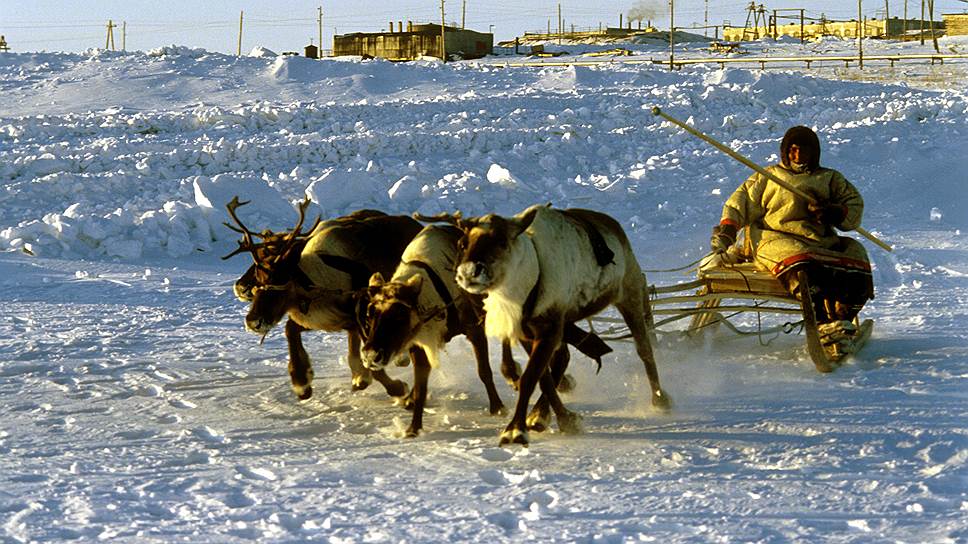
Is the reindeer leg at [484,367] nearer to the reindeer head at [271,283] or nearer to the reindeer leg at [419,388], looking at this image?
the reindeer leg at [419,388]

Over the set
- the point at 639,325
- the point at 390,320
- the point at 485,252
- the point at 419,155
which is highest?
the point at 419,155

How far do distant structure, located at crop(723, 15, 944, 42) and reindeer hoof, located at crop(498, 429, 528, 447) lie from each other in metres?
58.5

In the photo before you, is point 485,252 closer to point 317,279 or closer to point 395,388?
point 317,279

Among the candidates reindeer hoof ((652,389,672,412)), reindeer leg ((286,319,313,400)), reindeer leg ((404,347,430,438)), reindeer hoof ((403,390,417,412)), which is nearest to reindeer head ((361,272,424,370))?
reindeer leg ((404,347,430,438))

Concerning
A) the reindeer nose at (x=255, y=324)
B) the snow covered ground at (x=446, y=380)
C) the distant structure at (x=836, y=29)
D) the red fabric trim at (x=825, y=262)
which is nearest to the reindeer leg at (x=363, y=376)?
the snow covered ground at (x=446, y=380)

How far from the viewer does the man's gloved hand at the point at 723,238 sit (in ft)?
28.9

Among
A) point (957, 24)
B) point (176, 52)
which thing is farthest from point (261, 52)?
point (957, 24)

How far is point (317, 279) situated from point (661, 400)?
6.98ft

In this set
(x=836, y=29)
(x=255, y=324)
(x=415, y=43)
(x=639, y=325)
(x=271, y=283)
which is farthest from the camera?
(x=836, y=29)

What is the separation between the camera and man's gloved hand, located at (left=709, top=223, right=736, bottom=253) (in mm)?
8797

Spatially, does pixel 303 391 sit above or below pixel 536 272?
below

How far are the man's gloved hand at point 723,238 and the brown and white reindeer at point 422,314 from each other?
215 centimetres

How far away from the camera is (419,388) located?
695cm

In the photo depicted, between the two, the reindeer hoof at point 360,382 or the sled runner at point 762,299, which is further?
the sled runner at point 762,299
